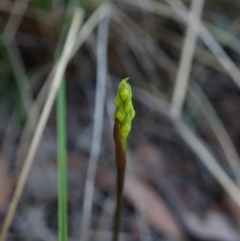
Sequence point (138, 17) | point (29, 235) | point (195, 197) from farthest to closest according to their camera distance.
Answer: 1. point (138, 17)
2. point (195, 197)
3. point (29, 235)

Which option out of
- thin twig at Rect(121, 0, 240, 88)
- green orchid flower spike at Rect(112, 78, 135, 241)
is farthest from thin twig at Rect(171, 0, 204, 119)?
green orchid flower spike at Rect(112, 78, 135, 241)

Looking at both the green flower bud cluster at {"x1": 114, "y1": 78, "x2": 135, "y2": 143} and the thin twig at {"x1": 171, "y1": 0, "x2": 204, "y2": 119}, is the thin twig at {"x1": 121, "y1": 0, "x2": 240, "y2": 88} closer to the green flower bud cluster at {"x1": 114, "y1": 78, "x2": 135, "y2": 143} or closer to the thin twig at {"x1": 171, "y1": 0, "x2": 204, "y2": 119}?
the thin twig at {"x1": 171, "y1": 0, "x2": 204, "y2": 119}

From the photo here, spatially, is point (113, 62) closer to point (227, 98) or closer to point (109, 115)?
point (109, 115)

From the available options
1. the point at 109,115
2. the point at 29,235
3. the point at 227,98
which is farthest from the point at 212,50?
the point at 29,235

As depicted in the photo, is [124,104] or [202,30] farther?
[202,30]

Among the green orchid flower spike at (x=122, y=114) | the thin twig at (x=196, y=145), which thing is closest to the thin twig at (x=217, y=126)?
the thin twig at (x=196, y=145)

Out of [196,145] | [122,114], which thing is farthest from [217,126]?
[122,114]

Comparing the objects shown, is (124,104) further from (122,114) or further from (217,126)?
(217,126)

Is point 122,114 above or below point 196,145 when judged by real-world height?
below
